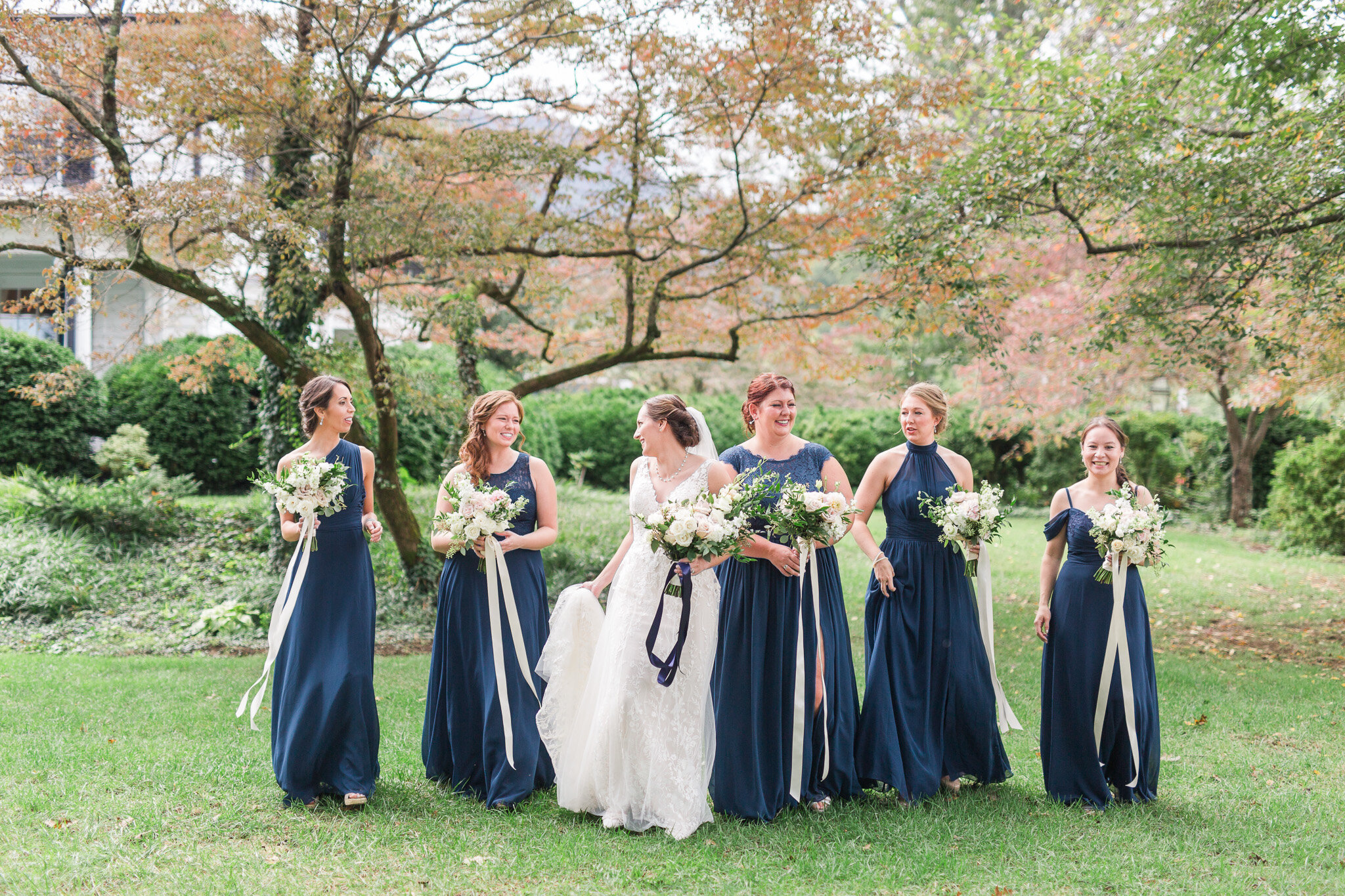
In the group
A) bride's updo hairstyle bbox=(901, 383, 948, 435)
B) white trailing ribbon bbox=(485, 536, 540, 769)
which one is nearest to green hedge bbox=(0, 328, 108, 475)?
white trailing ribbon bbox=(485, 536, 540, 769)

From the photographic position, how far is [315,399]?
17.5ft

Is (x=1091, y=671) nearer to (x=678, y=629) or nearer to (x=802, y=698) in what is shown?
(x=802, y=698)

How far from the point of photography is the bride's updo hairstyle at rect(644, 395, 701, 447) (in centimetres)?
510

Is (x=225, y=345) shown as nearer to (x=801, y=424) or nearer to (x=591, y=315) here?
(x=591, y=315)

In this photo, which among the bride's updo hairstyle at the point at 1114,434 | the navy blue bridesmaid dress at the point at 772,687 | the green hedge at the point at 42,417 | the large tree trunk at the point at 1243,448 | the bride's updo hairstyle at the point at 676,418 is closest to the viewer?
the navy blue bridesmaid dress at the point at 772,687

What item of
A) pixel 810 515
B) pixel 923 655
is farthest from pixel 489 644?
pixel 923 655

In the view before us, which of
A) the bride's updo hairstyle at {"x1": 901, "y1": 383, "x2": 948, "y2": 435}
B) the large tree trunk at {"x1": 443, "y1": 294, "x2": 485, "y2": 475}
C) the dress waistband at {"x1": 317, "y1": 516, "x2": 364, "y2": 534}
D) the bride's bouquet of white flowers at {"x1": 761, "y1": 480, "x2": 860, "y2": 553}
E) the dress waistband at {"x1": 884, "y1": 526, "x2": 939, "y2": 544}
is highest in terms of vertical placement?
the large tree trunk at {"x1": 443, "y1": 294, "x2": 485, "y2": 475}

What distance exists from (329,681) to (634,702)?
1.59 metres

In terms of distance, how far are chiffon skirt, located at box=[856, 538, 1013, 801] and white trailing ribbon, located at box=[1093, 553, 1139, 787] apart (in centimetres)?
54

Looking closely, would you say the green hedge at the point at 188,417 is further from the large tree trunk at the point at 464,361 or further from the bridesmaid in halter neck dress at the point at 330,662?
the bridesmaid in halter neck dress at the point at 330,662

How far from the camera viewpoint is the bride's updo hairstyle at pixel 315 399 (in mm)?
5352

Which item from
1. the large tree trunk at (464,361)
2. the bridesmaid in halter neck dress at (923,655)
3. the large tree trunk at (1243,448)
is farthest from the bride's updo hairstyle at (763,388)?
the large tree trunk at (1243,448)

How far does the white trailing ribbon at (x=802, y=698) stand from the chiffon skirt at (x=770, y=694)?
0.07 feet

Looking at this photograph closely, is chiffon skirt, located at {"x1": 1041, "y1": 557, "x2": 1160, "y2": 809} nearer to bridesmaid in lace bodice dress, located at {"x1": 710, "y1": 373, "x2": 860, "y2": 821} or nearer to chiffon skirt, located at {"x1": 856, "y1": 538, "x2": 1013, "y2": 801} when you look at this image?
chiffon skirt, located at {"x1": 856, "y1": 538, "x2": 1013, "y2": 801}
